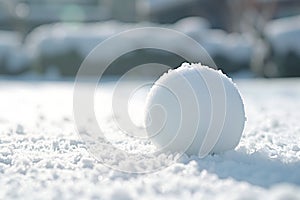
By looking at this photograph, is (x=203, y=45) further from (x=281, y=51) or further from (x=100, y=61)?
(x=100, y=61)

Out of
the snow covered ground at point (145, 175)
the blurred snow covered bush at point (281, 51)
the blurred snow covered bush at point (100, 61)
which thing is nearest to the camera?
the snow covered ground at point (145, 175)

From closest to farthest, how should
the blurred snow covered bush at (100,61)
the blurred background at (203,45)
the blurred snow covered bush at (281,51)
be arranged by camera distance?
the blurred snow covered bush at (281,51) < the blurred background at (203,45) < the blurred snow covered bush at (100,61)

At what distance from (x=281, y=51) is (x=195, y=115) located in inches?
491

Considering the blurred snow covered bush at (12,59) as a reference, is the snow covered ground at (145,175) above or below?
above

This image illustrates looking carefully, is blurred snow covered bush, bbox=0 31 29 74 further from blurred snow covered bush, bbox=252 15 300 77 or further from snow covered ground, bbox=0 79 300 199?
snow covered ground, bbox=0 79 300 199

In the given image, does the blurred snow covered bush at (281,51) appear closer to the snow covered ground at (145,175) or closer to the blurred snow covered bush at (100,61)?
the blurred snow covered bush at (100,61)

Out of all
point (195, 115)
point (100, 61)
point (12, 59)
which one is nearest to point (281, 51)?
point (100, 61)

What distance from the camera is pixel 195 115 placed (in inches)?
156

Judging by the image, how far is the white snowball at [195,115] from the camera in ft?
13.0

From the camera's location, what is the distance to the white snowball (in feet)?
13.0

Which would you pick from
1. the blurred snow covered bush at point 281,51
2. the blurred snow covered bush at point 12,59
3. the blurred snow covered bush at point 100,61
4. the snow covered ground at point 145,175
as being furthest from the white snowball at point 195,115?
the blurred snow covered bush at point 12,59

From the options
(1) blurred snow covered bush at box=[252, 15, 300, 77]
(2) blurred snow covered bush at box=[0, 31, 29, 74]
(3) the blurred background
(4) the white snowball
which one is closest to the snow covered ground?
(4) the white snowball

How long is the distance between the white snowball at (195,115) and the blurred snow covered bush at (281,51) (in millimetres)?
12106

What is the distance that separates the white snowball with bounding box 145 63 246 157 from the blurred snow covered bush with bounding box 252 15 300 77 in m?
12.1
